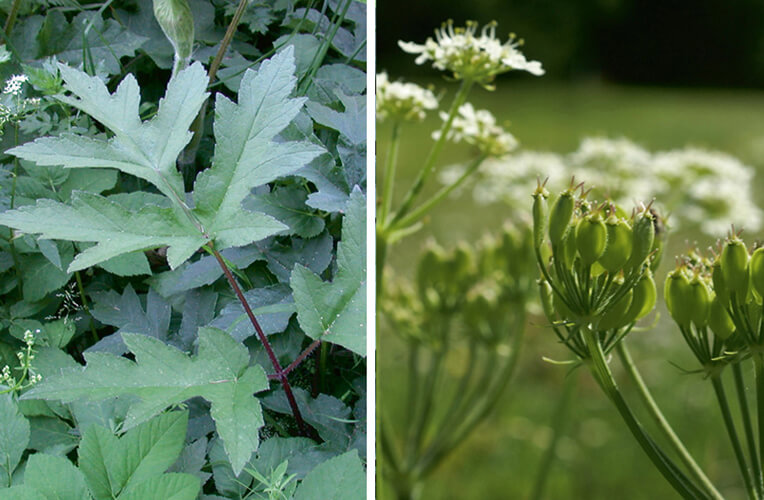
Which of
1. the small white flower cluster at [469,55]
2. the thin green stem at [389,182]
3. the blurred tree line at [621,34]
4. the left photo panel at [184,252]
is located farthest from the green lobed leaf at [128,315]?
the blurred tree line at [621,34]

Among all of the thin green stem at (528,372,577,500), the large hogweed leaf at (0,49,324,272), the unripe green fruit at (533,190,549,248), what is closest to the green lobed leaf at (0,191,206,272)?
the large hogweed leaf at (0,49,324,272)

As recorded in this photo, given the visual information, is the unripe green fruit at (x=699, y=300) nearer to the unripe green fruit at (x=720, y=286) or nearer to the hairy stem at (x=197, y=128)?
the unripe green fruit at (x=720, y=286)

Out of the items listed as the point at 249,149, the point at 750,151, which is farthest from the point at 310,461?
the point at 750,151

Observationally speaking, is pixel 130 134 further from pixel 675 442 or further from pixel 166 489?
pixel 675 442

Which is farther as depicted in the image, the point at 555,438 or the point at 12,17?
the point at 555,438

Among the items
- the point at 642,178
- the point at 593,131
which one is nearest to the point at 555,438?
the point at 642,178
